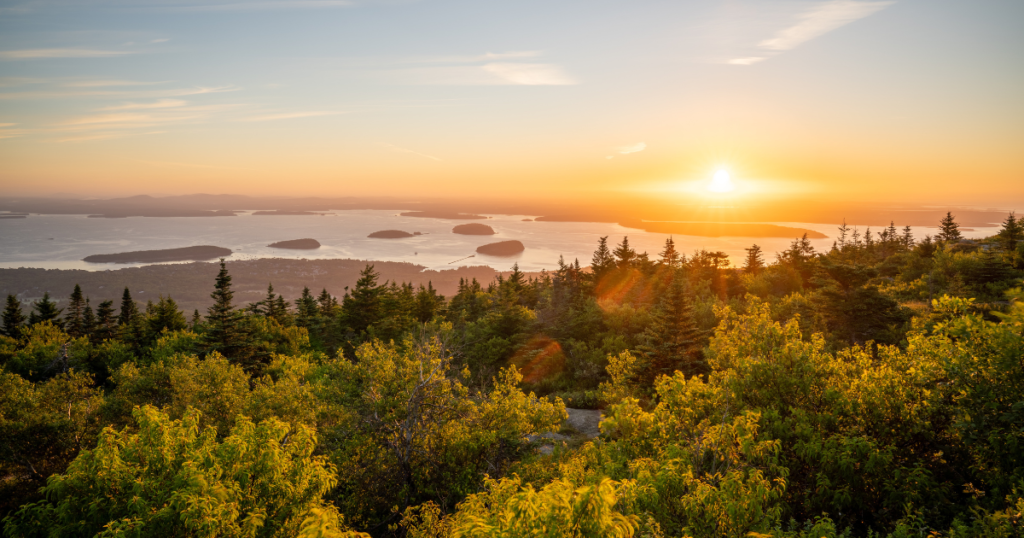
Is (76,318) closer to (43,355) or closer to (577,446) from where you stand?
(43,355)

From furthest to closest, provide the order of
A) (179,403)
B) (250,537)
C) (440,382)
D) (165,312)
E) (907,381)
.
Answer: (165,312) < (179,403) < (440,382) < (907,381) < (250,537)

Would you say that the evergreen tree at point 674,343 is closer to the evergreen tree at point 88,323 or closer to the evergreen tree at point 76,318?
the evergreen tree at point 88,323

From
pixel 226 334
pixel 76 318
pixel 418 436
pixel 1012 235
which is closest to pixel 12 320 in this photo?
pixel 76 318

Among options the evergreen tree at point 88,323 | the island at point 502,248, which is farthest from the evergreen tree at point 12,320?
the island at point 502,248

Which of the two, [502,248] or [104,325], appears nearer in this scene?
[104,325]

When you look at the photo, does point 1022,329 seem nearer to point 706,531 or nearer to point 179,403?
point 706,531

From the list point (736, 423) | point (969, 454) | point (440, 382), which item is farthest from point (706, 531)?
point (440, 382)
